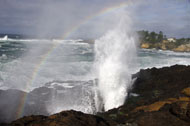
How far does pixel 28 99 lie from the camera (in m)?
10.6

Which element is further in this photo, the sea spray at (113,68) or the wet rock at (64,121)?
the sea spray at (113,68)

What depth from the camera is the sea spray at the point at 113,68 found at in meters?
9.98

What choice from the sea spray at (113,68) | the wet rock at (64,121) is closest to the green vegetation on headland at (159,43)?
the sea spray at (113,68)

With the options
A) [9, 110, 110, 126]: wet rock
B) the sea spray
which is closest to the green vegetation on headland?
the sea spray

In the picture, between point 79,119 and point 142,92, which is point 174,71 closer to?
point 142,92

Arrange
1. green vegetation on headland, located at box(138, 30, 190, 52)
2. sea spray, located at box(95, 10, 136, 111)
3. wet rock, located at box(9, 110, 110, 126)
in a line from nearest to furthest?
wet rock, located at box(9, 110, 110, 126) < sea spray, located at box(95, 10, 136, 111) < green vegetation on headland, located at box(138, 30, 190, 52)

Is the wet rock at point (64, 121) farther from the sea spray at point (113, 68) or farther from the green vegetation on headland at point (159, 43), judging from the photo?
the green vegetation on headland at point (159, 43)

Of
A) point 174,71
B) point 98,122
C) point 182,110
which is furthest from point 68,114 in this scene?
point 174,71

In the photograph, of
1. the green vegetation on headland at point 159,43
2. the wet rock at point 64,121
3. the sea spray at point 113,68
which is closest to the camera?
the wet rock at point 64,121

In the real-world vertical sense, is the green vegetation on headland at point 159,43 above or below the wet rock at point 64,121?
above

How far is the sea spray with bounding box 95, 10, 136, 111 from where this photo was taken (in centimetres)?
998

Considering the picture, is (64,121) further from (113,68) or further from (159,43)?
(159,43)

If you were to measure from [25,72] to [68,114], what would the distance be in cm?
1650

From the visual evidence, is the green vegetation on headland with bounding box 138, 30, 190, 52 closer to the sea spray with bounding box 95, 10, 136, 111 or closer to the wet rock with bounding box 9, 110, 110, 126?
the sea spray with bounding box 95, 10, 136, 111
